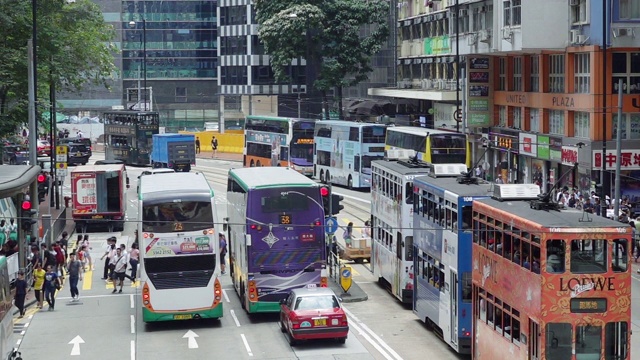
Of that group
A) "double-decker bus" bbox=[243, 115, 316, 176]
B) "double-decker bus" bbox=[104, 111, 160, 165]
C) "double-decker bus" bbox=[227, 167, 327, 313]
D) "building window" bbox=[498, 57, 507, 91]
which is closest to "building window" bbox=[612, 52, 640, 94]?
"building window" bbox=[498, 57, 507, 91]

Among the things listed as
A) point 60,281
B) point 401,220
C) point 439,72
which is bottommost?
point 60,281

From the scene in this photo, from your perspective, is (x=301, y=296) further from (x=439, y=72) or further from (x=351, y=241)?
(x=439, y=72)

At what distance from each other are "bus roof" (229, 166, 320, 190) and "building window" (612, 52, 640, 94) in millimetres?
20323

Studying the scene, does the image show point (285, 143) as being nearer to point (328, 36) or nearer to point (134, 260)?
point (328, 36)

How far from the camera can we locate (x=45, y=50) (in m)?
53.6

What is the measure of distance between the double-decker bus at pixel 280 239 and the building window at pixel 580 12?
22525 mm

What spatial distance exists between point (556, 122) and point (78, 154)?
38715 mm

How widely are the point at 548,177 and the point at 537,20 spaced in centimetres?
829

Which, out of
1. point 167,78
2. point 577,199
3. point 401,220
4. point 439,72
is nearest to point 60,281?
point 401,220

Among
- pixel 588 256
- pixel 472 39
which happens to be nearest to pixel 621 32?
pixel 472 39

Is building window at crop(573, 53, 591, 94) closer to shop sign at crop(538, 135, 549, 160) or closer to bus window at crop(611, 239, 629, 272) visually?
shop sign at crop(538, 135, 549, 160)

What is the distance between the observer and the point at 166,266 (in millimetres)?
30328

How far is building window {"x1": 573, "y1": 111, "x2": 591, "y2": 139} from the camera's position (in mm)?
51469

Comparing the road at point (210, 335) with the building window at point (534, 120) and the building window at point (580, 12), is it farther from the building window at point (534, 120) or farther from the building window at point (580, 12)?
the building window at point (534, 120)
